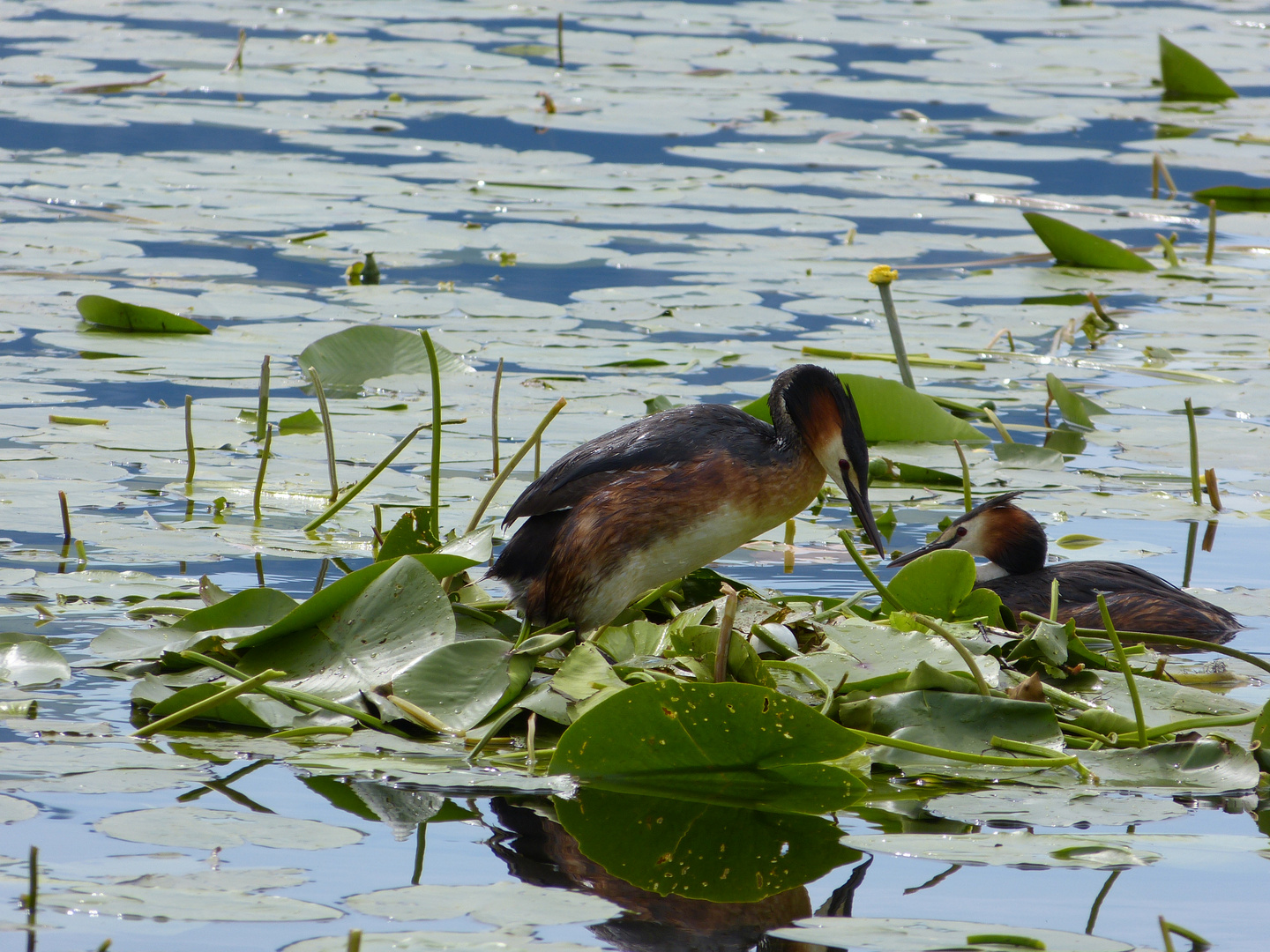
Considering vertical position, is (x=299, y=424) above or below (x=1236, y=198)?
below

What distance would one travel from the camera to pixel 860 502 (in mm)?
3982

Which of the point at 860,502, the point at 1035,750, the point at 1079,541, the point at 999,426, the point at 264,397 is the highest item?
the point at 264,397

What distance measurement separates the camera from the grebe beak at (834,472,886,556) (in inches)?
155

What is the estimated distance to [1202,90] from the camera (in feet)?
42.0

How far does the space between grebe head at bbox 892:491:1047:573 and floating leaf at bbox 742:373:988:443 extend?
0.80 m

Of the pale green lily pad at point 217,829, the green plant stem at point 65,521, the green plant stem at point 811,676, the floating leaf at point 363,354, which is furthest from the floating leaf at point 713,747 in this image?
the floating leaf at point 363,354

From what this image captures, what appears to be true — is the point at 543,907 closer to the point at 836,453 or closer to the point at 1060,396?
the point at 836,453

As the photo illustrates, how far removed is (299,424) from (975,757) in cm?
309

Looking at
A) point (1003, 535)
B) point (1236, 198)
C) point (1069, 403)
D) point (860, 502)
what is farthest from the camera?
point (1236, 198)

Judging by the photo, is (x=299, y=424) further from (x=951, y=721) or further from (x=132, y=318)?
(x=951, y=721)

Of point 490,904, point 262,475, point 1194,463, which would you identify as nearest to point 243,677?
point 490,904

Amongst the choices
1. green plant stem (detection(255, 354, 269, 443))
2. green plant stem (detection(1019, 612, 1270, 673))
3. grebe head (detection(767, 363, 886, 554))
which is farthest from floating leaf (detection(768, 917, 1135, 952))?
green plant stem (detection(255, 354, 269, 443))

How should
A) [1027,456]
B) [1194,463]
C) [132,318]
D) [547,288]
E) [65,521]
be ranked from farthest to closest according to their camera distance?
[547,288]
[132,318]
[1027,456]
[1194,463]
[65,521]

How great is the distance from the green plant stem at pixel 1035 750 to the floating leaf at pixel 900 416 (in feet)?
7.11
